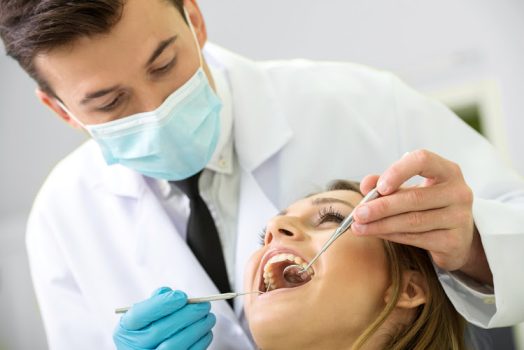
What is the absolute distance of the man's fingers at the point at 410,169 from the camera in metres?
0.94

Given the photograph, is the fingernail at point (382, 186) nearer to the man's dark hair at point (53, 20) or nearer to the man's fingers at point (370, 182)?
the man's fingers at point (370, 182)

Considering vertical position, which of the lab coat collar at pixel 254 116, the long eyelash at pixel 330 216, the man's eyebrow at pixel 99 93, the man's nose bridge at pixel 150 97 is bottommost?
the long eyelash at pixel 330 216

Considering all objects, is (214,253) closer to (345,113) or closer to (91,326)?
(91,326)

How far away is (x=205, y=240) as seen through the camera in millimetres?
1450

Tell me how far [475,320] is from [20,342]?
8.10 feet

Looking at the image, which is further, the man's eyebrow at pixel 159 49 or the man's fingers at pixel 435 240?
the man's eyebrow at pixel 159 49

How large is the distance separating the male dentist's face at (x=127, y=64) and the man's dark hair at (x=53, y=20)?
2 cm

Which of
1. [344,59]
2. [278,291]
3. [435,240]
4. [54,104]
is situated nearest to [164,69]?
[54,104]

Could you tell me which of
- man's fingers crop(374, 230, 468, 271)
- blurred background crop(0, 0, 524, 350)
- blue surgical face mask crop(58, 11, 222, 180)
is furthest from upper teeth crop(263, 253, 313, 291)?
blurred background crop(0, 0, 524, 350)

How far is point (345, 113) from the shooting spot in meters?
1.55

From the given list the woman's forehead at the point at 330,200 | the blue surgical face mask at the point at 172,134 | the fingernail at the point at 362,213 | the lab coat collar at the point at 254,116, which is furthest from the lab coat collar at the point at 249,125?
the fingernail at the point at 362,213

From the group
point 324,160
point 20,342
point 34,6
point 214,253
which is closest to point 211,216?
point 214,253

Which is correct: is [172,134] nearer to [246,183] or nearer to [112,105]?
[112,105]

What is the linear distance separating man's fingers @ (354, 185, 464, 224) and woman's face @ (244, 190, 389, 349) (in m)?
0.22
